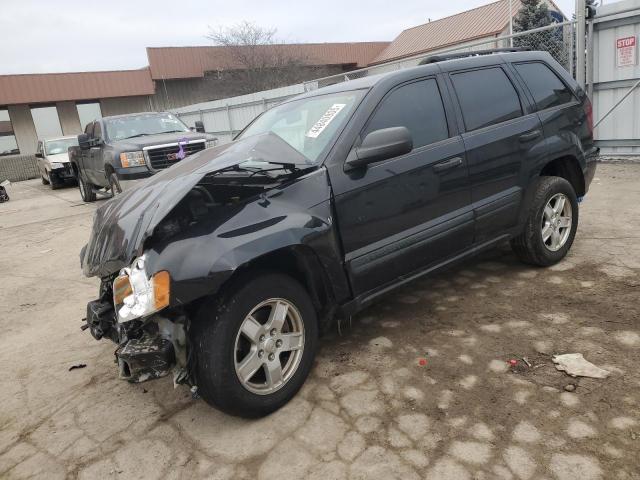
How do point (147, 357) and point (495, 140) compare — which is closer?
point (147, 357)

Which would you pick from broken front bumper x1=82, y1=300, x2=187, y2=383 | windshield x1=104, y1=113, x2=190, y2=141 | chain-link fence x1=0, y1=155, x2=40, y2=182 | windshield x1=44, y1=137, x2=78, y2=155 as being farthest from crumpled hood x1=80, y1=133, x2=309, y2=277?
chain-link fence x1=0, y1=155, x2=40, y2=182

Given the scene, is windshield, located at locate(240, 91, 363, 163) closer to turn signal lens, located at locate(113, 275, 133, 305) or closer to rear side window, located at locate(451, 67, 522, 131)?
rear side window, located at locate(451, 67, 522, 131)

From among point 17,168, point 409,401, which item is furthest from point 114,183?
point 17,168

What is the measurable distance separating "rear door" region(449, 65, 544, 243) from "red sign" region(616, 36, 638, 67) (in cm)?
565

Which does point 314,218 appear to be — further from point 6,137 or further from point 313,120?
point 6,137

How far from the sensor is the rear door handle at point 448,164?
11.1ft

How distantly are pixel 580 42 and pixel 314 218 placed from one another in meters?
8.07

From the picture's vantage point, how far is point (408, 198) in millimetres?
3256

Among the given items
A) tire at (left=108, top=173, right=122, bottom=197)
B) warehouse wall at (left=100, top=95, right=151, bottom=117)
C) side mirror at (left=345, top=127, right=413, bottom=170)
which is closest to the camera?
side mirror at (left=345, top=127, right=413, bottom=170)

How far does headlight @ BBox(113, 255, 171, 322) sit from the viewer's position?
2350 mm

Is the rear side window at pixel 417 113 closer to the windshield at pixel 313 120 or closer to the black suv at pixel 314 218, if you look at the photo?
the black suv at pixel 314 218

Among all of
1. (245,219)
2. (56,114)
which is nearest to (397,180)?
(245,219)

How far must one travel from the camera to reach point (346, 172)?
3.01 m

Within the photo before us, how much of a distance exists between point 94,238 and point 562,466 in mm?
2795
